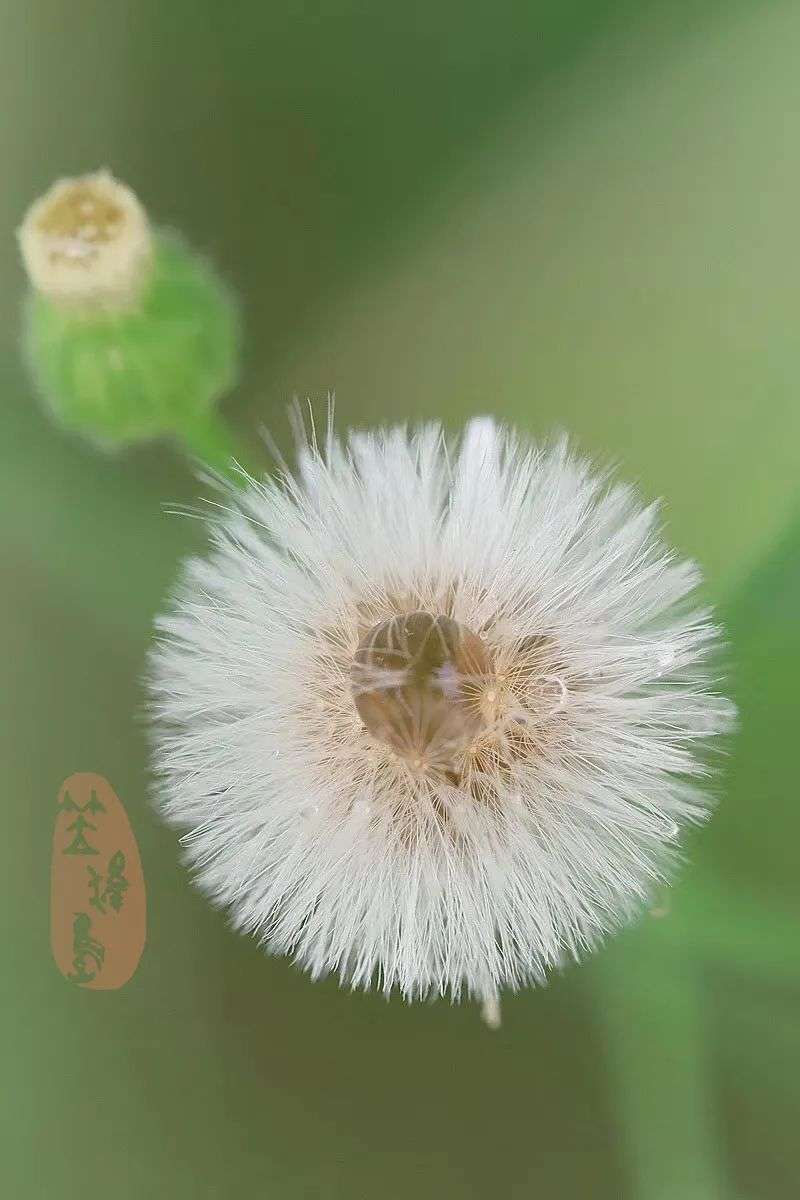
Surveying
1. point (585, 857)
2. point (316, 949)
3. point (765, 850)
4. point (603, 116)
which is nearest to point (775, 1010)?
point (765, 850)

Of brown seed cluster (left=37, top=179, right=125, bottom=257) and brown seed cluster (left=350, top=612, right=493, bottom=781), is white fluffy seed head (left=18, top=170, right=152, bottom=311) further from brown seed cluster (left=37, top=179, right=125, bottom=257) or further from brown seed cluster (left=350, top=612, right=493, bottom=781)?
brown seed cluster (left=350, top=612, right=493, bottom=781)

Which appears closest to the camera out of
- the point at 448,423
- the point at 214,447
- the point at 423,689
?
the point at 423,689

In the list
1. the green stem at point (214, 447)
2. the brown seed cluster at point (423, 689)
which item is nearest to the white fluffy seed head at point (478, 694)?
the brown seed cluster at point (423, 689)

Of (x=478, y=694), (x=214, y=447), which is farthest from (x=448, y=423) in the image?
(x=478, y=694)

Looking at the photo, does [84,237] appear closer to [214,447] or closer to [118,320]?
[118,320]

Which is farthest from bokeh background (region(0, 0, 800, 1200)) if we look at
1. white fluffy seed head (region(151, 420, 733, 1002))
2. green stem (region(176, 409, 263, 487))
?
white fluffy seed head (region(151, 420, 733, 1002))

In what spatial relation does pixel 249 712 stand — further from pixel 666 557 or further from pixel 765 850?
pixel 765 850

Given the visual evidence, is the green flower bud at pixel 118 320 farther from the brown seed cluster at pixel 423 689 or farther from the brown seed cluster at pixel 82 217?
the brown seed cluster at pixel 423 689
